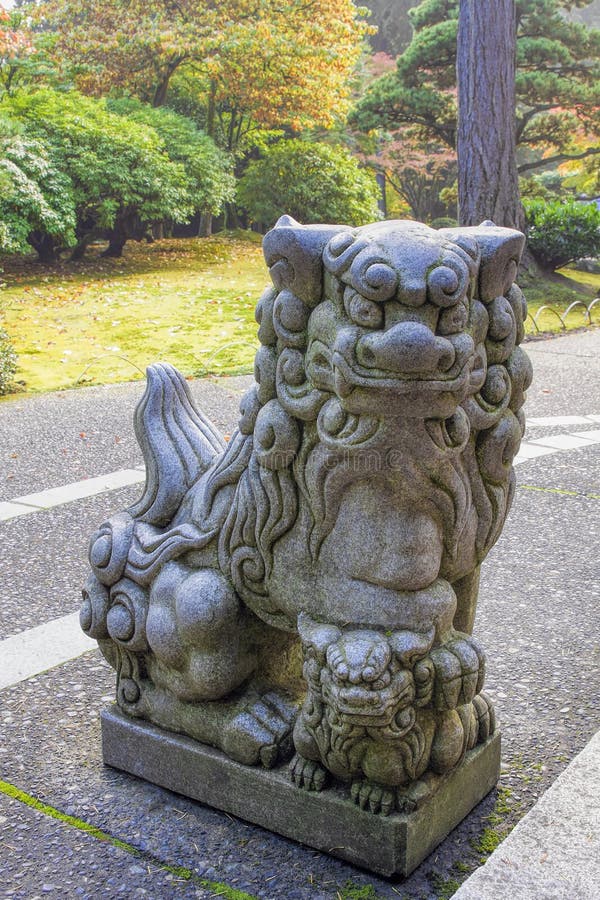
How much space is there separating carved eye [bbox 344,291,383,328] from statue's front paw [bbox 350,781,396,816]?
1.11 m

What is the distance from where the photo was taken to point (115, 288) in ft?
44.9

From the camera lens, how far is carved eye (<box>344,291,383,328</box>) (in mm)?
1938

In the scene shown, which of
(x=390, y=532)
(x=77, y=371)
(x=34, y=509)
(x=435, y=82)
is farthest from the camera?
(x=435, y=82)

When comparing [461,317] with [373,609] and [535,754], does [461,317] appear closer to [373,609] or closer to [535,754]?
[373,609]

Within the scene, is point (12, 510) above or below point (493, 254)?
below

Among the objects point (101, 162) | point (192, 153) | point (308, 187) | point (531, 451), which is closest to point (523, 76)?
point (308, 187)

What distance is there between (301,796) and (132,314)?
10304 millimetres

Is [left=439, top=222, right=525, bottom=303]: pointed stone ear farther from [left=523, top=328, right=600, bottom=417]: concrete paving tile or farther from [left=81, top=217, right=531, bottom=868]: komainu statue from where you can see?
[left=523, top=328, right=600, bottom=417]: concrete paving tile

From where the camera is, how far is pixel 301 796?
2.29m

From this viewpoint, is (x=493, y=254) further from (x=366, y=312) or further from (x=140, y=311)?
(x=140, y=311)

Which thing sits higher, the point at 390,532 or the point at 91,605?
the point at 390,532

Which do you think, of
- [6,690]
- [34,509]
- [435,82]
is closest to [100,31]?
[435,82]

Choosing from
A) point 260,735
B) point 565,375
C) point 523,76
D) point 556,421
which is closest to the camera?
point 260,735

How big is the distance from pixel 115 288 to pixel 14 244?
172cm
